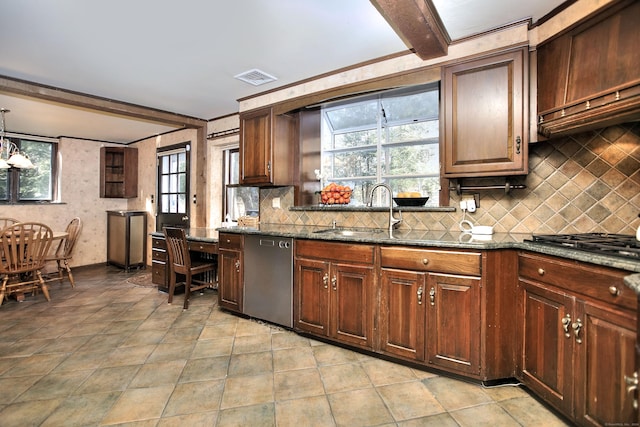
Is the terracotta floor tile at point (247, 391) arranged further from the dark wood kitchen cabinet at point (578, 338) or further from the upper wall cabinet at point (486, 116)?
the upper wall cabinet at point (486, 116)

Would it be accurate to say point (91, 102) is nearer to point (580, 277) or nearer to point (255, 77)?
point (255, 77)

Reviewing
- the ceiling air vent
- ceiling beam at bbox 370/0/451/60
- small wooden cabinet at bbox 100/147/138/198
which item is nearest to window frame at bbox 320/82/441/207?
ceiling beam at bbox 370/0/451/60

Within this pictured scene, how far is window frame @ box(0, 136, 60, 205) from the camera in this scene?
5.08 metres

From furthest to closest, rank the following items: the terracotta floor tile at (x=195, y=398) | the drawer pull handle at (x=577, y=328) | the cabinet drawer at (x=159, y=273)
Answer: the cabinet drawer at (x=159, y=273) < the terracotta floor tile at (x=195, y=398) < the drawer pull handle at (x=577, y=328)

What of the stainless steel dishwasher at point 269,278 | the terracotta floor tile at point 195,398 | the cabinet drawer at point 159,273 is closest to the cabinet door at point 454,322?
the stainless steel dishwasher at point 269,278

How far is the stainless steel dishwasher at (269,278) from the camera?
269 centimetres

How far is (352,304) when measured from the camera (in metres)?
2.34

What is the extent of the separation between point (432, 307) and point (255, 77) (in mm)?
2637

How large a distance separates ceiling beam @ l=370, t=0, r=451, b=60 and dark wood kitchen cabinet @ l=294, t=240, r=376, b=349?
1.47m

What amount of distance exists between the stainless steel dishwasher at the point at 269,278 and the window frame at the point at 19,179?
4739 mm

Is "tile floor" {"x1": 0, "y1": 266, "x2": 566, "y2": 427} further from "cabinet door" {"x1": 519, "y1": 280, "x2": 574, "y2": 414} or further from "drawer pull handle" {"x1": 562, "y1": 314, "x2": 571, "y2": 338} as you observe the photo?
"drawer pull handle" {"x1": 562, "y1": 314, "x2": 571, "y2": 338}

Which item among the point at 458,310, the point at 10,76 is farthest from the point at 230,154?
the point at 458,310

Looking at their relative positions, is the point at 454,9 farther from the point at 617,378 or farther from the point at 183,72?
the point at 183,72

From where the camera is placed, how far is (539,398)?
1772 mm
